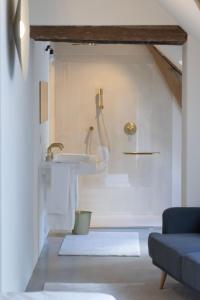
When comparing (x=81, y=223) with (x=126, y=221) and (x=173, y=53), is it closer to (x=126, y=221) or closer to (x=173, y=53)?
(x=126, y=221)

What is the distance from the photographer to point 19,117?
3.62 m

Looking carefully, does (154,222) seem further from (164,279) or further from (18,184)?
(18,184)

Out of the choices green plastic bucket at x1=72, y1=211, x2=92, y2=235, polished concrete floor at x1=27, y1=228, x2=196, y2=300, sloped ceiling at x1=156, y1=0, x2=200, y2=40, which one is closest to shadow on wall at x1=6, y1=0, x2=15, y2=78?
sloped ceiling at x1=156, y1=0, x2=200, y2=40

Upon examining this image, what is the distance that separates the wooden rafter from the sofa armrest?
273 centimetres

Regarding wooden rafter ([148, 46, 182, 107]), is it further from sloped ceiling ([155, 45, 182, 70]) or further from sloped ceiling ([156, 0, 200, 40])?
sloped ceiling ([156, 0, 200, 40])

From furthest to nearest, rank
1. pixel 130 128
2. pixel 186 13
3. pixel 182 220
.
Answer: pixel 130 128, pixel 182 220, pixel 186 13

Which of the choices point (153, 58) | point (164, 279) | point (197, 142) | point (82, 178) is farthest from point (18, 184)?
point (153, 58)

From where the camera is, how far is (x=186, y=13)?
388 cm

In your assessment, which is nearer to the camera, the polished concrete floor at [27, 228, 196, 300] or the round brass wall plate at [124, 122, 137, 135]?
the polished concrete floor at [27, 228, 196, 300]

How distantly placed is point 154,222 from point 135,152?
93 cm

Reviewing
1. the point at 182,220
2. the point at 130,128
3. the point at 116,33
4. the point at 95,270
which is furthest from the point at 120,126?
the point at 182,220

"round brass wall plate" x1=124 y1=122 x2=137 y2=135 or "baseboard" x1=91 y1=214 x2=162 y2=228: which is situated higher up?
"round brass wall plate" x1=124 y1=122 x2=137 y2=135

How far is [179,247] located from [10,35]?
176cm

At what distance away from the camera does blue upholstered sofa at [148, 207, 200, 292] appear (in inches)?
131
